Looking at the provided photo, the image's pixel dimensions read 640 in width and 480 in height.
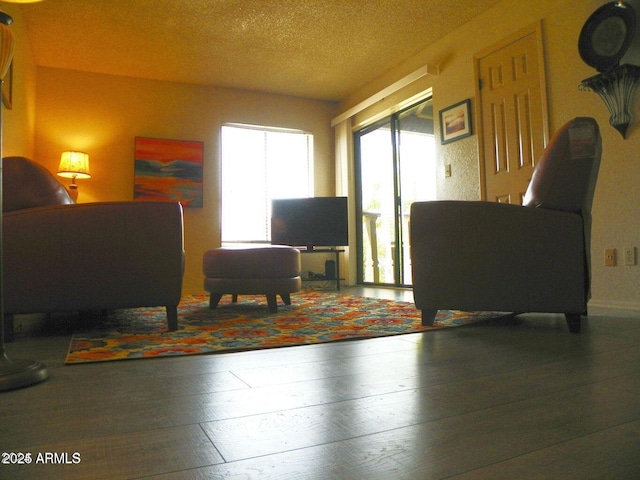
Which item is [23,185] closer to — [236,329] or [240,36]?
[236,329]

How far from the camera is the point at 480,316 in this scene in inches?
93.0

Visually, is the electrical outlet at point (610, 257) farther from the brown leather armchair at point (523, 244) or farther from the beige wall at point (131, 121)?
the beige wall at point (131, 121)

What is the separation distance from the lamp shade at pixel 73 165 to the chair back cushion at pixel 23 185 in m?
2.97

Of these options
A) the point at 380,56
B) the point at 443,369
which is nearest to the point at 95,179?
the point at 380,56

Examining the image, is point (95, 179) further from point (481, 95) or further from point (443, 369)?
point (443, 369)

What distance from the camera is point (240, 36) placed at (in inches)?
170

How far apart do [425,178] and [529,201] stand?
2.83m

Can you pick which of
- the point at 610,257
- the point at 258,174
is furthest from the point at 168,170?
the point at 610,257

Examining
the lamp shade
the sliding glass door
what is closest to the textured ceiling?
the sliding glass door

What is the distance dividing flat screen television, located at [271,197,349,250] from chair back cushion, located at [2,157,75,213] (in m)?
3.60

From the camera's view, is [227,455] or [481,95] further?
[481,95]

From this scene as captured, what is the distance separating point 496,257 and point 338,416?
4.50 ft

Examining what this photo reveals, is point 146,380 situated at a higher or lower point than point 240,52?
lower

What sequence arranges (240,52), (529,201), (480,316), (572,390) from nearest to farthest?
(572,390) < (529,201) < (480,316) < (240,52)
